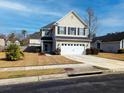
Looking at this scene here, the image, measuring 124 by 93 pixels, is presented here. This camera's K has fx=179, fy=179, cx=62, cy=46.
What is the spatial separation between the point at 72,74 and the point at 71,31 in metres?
24.4

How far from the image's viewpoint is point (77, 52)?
35406mm

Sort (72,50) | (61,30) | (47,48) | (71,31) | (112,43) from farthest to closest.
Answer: (112,43), (47,48), (71,31), (61,30), (72,50)

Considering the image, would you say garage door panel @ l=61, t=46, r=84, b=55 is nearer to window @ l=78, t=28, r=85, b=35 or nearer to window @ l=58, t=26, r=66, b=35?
window @ l=58, t=26, r=66, b=35

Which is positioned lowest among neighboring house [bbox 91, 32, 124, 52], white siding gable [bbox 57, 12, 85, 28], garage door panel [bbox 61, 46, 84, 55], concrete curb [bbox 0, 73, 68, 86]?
concrete curb [bbox 0, 73, 68, 86]

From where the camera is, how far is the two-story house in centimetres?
3516

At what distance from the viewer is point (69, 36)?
3691 centimetres

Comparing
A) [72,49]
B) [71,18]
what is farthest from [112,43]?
[72,49]

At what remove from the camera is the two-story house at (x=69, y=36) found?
3516 centimetres

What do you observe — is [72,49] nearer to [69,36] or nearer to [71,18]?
[69,36]

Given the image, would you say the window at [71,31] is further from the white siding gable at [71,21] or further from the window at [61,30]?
the window at [61,30]

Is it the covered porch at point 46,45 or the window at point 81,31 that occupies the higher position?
the window at point 81,31

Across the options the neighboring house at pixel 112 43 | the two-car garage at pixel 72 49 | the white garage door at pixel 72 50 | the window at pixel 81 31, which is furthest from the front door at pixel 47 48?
the neighboring house at pixel 112 43

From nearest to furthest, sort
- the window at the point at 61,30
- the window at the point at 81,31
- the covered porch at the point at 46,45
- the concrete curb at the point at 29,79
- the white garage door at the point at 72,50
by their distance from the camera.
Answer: the concrete curb at the point at 29,79 < the white garage door at the point at 72,50 < the window at the point at 61,30 < the window at the point at 81,31 < the covered porch at the point at 46,45

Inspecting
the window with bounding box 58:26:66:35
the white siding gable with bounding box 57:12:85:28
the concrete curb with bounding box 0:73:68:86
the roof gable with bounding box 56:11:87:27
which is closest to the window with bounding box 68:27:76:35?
the white siding gable with bounding box 57:12:85:28
